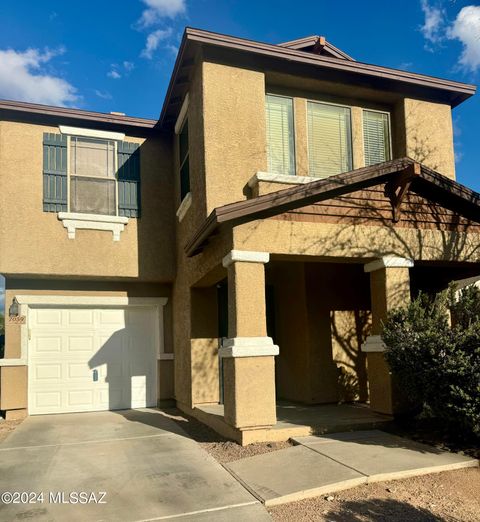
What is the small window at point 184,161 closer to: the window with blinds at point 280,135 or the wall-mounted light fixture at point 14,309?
the window with blinds at point 280,135

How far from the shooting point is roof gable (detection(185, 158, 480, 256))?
735cm

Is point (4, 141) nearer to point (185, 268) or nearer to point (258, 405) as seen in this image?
point (185, 268)

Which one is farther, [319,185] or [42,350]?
[42,350]

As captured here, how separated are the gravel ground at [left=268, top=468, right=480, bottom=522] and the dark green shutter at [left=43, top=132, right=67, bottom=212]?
8070 mm

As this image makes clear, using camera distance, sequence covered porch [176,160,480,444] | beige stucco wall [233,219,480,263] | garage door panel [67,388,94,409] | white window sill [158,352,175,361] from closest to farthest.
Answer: covered porch [176,160,480,444], beige stucco wall [233,219,480,263], garage door panel [67,388,94,409], white window sill [158,352,175,361]

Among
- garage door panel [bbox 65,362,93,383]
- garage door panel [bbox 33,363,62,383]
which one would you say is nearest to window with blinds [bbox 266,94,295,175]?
garage door panel [bbox 65,362,93,383]

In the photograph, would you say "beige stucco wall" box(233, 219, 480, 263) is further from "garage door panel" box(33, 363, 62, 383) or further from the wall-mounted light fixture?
"garage door panel" box(33, 363, 62, 383)

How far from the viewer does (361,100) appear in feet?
34.6

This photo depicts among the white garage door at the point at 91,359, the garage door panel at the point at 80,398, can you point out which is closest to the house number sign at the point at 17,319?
the white garage door at the point at 91,359

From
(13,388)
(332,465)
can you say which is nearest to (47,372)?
(13,388)

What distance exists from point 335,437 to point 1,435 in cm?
576

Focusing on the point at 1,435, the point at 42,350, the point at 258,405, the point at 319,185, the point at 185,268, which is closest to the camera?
the point at 258,405

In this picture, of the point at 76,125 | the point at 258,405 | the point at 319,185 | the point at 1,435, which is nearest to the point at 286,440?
the point at 258,405

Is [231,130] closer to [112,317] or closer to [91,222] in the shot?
[91,222]
